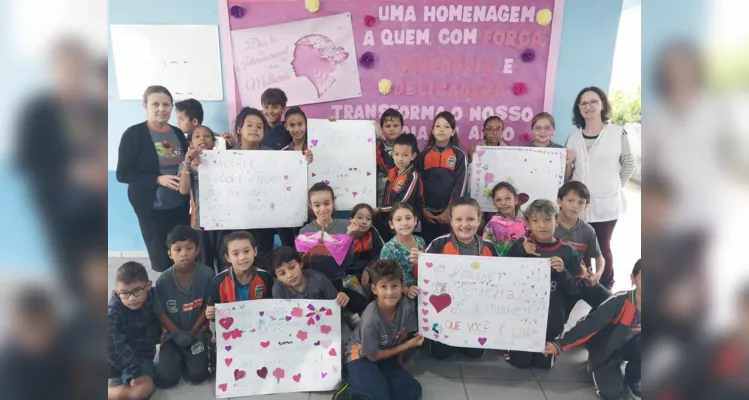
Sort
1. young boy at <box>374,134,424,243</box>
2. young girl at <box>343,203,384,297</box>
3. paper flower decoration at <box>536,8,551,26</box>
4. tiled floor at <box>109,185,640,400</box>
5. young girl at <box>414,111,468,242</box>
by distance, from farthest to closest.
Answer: paper flower decoration at <box>536,8,551,26</box> → young girl at <box>414,111,468,242</box> → young boy at <box>374,134,424,243</box> → young girl at <box>343,203,384,297</box> → tiled floor at <box>109,185,640,400</box>

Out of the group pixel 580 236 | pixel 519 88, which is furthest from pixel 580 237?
pixel 519 88

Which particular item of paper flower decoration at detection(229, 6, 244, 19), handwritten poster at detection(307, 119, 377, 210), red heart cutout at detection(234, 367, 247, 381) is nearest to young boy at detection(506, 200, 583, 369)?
handwritten poster at detection(307, 119, 377, 210)

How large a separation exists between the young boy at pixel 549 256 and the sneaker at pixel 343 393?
873mm

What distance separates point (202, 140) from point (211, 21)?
116 centimetres

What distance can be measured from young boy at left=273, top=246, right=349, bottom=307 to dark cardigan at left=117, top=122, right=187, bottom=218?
96 cm

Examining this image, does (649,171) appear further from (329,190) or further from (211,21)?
(211,21)

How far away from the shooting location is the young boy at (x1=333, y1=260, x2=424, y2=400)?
2.18 m

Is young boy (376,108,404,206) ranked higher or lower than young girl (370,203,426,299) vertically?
higher

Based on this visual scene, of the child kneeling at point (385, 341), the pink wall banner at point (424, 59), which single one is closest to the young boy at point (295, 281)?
the child kneeling at point (385, 341)

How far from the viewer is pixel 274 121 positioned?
3090 millimetres

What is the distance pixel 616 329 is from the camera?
7.41 ft

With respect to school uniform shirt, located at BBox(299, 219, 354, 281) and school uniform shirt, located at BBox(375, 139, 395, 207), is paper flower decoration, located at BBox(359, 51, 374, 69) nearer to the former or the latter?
school uniform shirt, located at BBox(375, 139, 395, 207)

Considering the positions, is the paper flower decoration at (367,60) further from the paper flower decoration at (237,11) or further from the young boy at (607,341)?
the young boy at (607,341)

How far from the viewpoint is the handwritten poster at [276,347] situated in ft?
7.26
